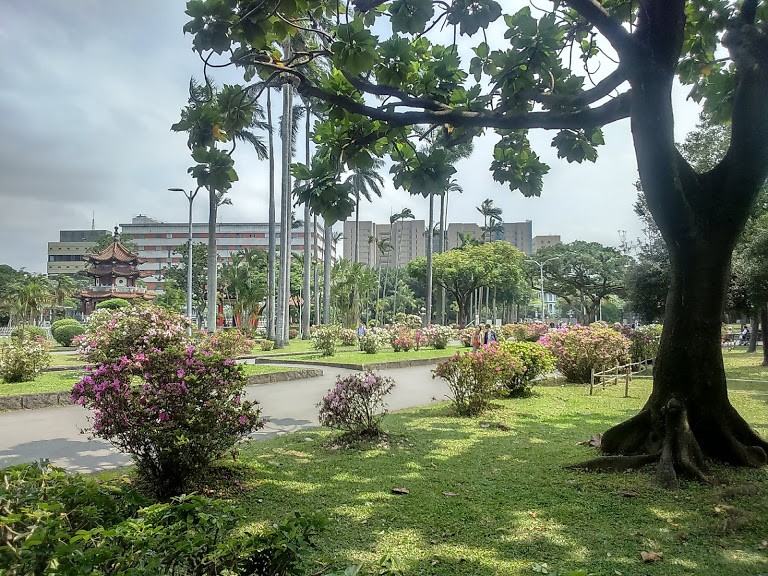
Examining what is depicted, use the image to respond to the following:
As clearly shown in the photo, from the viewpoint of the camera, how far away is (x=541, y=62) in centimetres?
442

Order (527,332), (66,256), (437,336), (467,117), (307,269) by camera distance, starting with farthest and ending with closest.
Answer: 1. (66,256)
2. (307,269)
3. (527,332)
4. (437,336)
5. (467,117)

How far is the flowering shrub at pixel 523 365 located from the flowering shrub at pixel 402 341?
13263 mm

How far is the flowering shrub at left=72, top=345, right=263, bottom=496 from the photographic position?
413 centimetres

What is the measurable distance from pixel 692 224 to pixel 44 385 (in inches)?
496

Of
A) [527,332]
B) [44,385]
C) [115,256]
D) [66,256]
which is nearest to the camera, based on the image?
[44,385]

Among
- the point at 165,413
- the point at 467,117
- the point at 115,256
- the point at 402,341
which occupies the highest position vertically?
the point at 115,256

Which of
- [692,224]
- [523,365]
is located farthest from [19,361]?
[692,224]

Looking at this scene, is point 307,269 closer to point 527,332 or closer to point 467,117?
point 527,332

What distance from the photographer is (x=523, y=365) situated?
10.9 m

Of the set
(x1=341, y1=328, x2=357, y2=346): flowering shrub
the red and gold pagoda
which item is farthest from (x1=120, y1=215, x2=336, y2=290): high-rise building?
(x1=341, y1=328, x2=357, y2=346): flowering shrub

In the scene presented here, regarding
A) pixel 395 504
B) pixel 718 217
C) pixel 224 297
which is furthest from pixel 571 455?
pixel 224 297

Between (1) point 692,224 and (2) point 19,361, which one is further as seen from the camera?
(2) point 19,361

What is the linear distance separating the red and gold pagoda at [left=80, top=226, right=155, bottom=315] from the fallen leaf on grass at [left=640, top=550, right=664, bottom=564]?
162ft

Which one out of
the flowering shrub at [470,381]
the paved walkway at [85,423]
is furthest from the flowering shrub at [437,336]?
the flowering shrub at [470,381]
